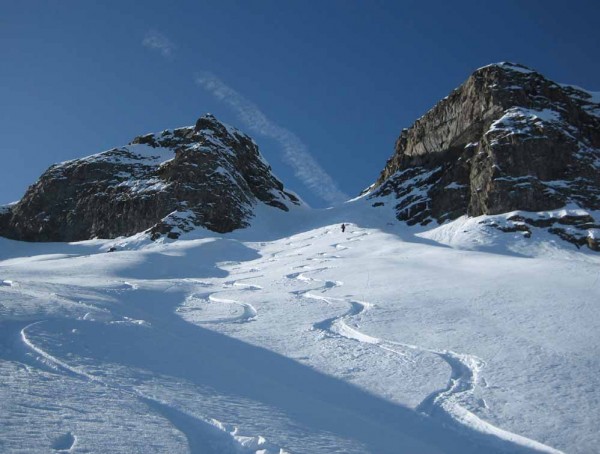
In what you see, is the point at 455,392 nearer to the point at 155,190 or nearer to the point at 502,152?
the point at 502,152

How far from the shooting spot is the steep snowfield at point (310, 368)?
170 inches

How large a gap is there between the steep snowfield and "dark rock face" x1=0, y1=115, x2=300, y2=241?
126 feet

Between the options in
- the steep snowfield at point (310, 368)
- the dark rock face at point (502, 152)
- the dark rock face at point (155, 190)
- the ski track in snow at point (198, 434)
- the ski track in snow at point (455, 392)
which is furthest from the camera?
the dark rock face at point (155, 190)

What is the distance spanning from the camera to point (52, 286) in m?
12.4

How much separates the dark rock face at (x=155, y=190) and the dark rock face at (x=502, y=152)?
21.2 m

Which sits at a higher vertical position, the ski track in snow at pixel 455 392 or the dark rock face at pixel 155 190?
the dark rock face at pixel 155 190

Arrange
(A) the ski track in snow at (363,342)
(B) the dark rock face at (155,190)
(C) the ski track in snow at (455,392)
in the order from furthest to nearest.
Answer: (B) the dark rock face at (155,190) < (C) the ski track in snow at (455,392) < (A) the ski track in snow at (363,342)

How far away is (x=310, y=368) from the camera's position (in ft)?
21.5

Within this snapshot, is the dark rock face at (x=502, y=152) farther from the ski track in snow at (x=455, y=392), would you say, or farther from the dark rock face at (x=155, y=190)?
the ski track in snow at (x=455, y=392)

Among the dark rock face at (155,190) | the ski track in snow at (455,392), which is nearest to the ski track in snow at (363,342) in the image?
the ski track in snow at (455,392)

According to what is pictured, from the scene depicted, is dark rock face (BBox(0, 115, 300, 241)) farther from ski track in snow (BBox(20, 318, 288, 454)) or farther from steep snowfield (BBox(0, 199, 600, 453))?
ski track in snow (BBox(20, 318, 288, 454))

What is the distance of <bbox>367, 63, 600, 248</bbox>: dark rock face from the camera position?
130ft

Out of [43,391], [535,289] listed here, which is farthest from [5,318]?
[535,289]

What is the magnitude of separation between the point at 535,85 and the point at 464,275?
4515 centimetres
